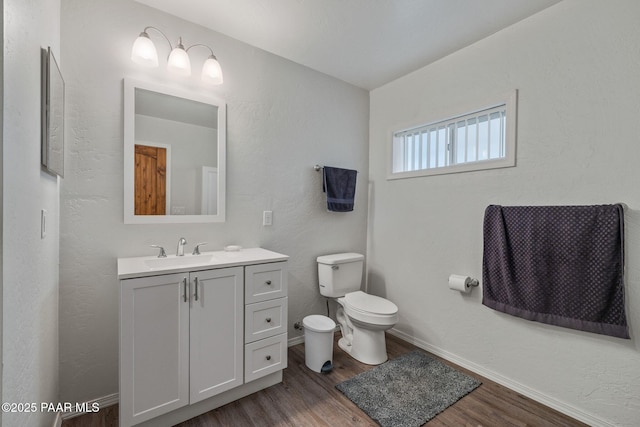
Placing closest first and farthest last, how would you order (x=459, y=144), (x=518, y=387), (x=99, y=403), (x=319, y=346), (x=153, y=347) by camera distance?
(x=153, y=347)
(x=99, y=403)
(x=518, y=387)
(x=319, y=346)
(x=459, y=144)

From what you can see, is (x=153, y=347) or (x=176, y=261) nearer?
(x=153, y=347)

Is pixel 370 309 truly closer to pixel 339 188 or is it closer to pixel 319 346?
pixel 319 346

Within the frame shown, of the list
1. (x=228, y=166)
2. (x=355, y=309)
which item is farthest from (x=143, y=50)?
(x=355, y=309)

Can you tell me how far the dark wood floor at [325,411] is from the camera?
1597 mm

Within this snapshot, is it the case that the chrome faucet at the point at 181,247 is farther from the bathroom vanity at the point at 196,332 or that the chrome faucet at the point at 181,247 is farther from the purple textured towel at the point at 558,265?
the purple textured towel at the point at 558,265

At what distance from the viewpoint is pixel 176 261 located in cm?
175

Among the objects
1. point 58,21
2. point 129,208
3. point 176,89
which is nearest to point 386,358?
point 129,208

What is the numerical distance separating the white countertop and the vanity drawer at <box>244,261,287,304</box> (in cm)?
4

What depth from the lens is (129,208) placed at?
5.66ft

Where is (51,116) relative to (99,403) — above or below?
above

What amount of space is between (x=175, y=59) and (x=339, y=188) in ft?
5.14

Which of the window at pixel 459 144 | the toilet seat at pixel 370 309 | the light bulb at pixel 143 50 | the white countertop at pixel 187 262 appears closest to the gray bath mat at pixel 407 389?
the toilet seat at pixel 370 309

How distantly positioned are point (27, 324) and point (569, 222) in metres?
2.55

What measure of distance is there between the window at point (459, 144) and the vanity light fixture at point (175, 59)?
166 centimetres
